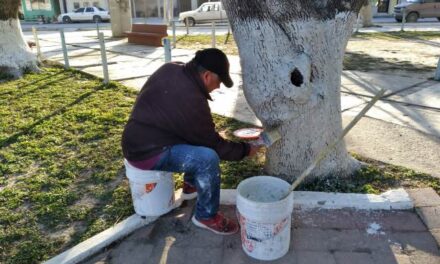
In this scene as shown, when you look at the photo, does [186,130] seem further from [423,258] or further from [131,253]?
[423,258]

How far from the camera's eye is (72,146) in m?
4.38

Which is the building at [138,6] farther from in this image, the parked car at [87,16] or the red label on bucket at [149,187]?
the red label on bucket at [149,187]

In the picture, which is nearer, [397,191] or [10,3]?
[397,191]

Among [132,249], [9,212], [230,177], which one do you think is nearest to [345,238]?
[230,177]

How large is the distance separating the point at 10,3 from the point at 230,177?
21.8 feet

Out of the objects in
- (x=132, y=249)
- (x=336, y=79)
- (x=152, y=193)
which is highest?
(x=336, y=79)

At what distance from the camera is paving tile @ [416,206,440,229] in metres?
2.73

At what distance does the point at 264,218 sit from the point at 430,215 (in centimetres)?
136

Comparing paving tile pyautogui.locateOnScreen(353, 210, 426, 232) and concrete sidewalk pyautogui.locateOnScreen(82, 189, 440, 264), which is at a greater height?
paving tile pyautogui.locateOnScreen(353, 210, 426, 232)

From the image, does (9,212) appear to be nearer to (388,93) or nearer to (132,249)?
(132,249)

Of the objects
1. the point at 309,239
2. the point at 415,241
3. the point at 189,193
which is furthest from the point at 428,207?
the point at 189,193

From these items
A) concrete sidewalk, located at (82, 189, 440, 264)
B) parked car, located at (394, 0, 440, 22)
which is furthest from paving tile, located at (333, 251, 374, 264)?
parked car, located at (394, 0, 440, 22)

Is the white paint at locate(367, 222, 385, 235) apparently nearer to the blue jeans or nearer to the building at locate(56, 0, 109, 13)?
the blue jeans

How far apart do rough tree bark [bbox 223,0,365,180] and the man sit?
1.20ft
